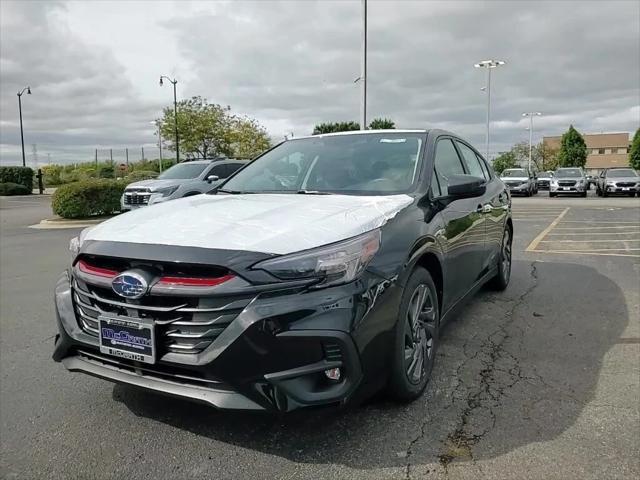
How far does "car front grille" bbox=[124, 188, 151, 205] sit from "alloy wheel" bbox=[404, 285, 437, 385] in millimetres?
12324

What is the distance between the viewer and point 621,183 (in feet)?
84.7

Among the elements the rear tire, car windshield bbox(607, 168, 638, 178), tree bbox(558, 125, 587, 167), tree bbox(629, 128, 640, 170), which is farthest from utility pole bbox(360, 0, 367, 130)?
tree bbox(558, 125, 587, 167)

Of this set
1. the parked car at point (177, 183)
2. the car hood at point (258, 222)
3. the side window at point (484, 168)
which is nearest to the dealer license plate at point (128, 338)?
the car hood at point (258, 222)

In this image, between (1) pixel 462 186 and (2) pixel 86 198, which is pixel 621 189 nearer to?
(2) pixel 86 198

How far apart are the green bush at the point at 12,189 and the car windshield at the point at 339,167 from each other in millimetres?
33801

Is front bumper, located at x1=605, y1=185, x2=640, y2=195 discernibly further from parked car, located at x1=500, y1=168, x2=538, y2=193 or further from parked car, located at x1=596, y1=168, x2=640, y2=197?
parked car, located at x1=500, y1=168, x2=538, y2=193

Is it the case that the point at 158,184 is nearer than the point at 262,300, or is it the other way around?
the point at 262,300

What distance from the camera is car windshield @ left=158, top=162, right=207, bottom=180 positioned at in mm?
15414

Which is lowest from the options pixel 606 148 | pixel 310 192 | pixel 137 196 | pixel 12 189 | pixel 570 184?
pixel 12 189

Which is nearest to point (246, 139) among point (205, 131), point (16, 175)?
point (205, 131)

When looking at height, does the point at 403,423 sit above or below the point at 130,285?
below

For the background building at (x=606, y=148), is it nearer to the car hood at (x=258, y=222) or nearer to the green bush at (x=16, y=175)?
the green bush at (x=16, y=175)

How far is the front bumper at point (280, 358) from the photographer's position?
2.38 m

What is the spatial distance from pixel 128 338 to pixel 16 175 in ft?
125
